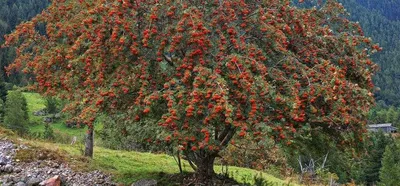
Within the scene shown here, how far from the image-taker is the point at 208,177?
13133mm

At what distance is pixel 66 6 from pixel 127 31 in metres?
4.30

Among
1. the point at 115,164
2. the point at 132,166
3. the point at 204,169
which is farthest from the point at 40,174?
the point at 204,169

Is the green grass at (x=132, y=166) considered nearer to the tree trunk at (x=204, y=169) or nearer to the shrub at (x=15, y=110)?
the tree trunk at (x=204, y=169)

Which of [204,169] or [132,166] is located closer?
[204,169]

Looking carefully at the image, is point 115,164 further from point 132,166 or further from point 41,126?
point 41,126

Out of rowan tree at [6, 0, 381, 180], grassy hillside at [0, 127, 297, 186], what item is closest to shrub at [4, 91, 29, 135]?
grassy hillside at [0, 127, 297, 186]

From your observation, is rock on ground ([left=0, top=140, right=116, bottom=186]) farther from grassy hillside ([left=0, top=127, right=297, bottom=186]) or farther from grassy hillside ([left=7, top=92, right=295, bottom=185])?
grassy hillside ([left=7, top=92, right=295, bottom=185])

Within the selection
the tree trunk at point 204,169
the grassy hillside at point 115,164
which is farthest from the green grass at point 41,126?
the tree trunk at point 204,169

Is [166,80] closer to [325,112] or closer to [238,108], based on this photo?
[238,108]

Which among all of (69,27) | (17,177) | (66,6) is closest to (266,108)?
(69,27)

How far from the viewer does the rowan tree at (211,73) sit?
30.4 feet

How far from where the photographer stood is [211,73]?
9391mm

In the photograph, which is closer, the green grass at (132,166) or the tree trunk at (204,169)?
the tree trunk at (204,169)

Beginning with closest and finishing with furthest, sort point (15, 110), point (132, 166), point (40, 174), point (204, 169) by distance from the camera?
point (204, 169) → point (40, 174) → point (132, 166) → point (15, 110)
